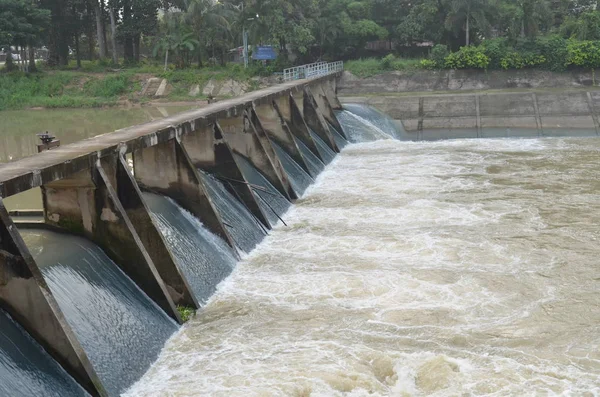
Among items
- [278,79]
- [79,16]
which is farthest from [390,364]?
[79,16]

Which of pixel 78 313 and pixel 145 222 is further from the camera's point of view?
pixel 145 222

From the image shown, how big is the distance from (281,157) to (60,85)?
32.9 meters

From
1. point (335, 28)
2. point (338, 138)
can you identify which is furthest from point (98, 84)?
point (338, 138)

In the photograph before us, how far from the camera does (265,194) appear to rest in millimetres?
19219

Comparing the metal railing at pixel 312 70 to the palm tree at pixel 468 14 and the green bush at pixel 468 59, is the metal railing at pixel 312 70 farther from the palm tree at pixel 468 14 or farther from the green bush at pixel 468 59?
the palm tree at pixel 468 14

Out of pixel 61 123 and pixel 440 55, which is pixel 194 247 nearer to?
pixel 61 123

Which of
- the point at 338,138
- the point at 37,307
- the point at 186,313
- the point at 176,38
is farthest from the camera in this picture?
the point at 176,38

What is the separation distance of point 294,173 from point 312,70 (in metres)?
17.1

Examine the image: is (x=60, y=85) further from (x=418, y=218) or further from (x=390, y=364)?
(x=390, y=364)

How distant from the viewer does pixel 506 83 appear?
131ft

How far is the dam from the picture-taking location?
970 centimetres

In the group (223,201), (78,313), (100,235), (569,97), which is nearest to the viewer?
(78,313)

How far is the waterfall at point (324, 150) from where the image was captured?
27.1 m

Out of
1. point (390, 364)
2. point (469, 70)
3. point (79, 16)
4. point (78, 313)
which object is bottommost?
point (390, 364)
